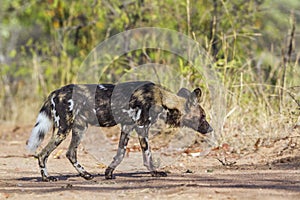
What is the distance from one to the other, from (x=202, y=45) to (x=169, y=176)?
15.9 ft

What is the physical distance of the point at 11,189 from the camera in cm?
586

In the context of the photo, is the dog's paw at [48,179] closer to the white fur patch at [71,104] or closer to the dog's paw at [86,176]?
the dog's paw at [86,176]

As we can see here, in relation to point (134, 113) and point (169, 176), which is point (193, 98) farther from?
point (169, 176)

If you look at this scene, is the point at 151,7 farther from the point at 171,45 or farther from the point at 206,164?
the point at 206,164

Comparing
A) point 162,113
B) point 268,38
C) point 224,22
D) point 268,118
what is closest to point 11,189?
point 162,113

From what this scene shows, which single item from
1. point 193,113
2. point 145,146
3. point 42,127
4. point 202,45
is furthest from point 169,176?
point 202,45

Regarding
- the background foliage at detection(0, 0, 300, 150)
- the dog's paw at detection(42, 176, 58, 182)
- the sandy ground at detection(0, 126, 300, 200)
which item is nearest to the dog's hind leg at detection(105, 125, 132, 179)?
the sandy ground at detection(0, 126, 300, 200)

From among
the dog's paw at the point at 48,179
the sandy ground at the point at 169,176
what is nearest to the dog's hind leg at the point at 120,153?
the sandy ground at the point at 169,176

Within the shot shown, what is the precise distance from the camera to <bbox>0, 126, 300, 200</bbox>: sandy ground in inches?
209

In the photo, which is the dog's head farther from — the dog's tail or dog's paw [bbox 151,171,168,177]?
the dog's tail

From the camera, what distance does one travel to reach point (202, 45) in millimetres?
11039

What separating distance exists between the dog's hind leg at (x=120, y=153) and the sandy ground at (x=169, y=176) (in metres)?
0.11

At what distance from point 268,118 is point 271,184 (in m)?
3.11

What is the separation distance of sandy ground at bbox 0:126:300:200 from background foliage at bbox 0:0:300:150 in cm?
71
